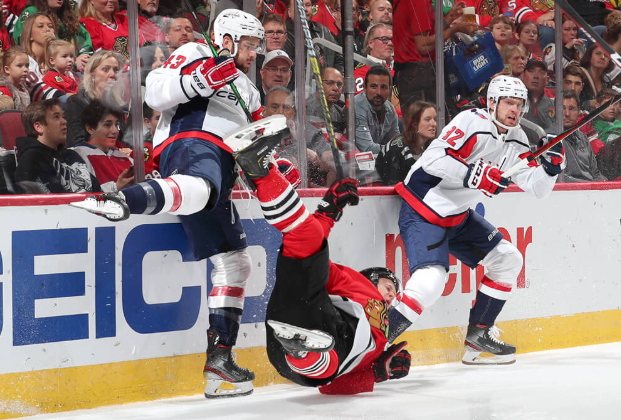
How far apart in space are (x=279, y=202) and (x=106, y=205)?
0.49 metres

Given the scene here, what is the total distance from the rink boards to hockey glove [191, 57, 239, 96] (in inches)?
22.7

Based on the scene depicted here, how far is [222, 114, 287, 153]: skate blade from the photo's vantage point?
2215 millimetres

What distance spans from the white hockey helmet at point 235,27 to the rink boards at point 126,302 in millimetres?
658

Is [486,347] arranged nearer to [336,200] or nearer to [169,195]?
[336,200]

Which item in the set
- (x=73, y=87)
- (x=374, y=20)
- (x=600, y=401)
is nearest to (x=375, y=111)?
(x=374, y=20)

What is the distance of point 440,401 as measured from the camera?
266 centimetres

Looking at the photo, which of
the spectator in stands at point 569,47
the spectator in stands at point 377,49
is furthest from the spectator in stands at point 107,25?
the spectator in stands at point 569,47

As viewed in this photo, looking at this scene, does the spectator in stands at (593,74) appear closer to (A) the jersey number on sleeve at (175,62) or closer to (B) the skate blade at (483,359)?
(B) the skate blade at (483,359)

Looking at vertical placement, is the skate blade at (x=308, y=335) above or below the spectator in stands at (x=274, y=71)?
below

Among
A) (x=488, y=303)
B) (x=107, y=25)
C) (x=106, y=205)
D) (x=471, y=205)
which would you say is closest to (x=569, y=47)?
(x=471, y=205)

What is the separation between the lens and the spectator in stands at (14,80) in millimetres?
2650

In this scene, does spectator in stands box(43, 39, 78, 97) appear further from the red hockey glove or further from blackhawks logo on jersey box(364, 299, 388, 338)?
blackhawks logo on jersey box(364, 299, 388, 338)

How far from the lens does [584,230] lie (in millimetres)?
4109

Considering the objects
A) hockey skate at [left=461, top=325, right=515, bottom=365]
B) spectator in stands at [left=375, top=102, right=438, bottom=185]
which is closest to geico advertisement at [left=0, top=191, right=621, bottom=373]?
hockey skate at [left=461, top=325, right=515, bottom=365]
